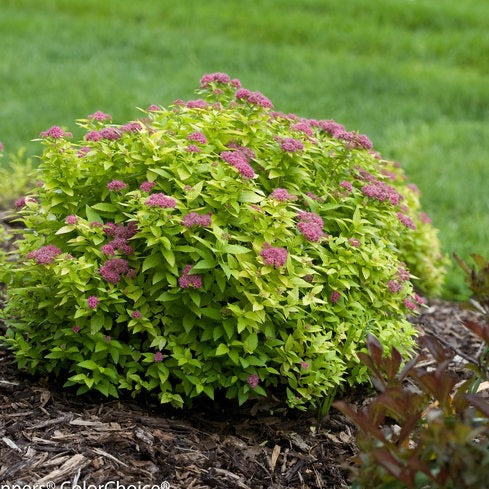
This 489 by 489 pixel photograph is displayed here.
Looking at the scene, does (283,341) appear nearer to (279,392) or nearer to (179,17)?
(279,392)

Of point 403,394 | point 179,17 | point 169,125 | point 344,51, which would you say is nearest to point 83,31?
point 179,17

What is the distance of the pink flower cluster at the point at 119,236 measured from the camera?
2.98m

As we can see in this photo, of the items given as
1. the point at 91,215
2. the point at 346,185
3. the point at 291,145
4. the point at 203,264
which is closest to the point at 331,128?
the point at 346,185

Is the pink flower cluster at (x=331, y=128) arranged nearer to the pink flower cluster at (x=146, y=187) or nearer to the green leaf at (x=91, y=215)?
the pink flower cluster at (x=146, y=187)

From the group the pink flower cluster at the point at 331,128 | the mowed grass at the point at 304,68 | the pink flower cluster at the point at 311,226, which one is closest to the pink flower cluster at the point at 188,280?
the pink flower cluster at the point at 311,226

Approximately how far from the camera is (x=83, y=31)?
1154 centimetres

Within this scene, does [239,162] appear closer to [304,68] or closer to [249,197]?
[249,197]

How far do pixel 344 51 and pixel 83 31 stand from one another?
162 inches

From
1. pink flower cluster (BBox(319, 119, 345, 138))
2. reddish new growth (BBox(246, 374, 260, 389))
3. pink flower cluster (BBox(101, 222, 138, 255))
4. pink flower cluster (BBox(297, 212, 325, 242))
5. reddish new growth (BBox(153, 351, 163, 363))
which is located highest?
pink flower cluster (BBox(319, 119, 345, 138))

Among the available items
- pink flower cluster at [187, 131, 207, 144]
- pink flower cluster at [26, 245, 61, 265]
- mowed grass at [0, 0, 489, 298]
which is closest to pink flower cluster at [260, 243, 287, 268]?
pink flower cluster at [187, 131, 207, 144]

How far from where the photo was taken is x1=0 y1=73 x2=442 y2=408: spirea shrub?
292 centimetres

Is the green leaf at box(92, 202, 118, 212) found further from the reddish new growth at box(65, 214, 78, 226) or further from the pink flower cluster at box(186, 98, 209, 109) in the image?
the pink flower cluster at box(186, 98, 209, 109)

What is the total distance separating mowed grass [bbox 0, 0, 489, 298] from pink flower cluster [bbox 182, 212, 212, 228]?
310 cm

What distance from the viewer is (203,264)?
9.36ft
